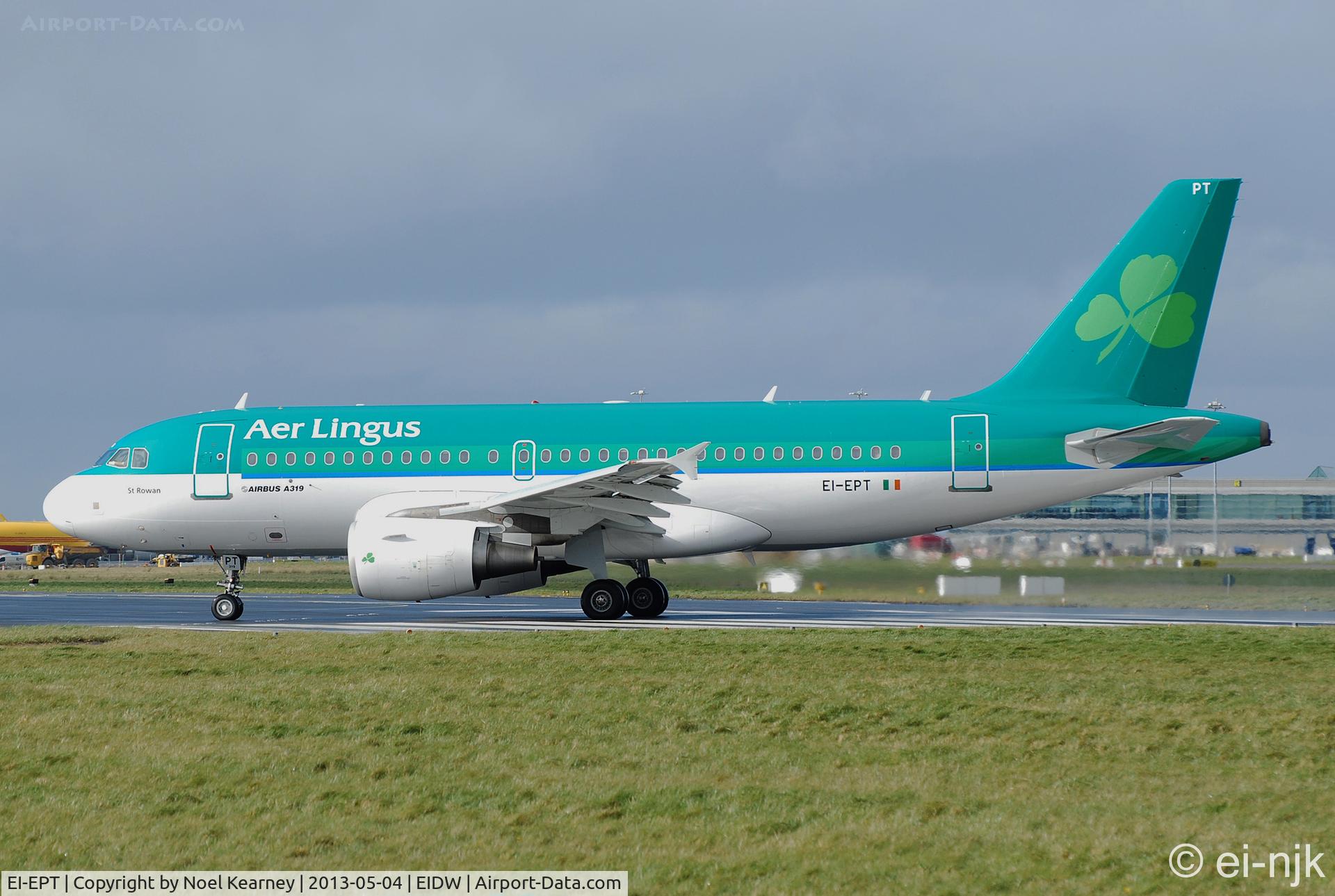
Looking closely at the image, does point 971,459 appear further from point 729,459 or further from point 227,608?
point 227,608

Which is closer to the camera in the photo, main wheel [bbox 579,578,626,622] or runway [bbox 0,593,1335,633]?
runway [bbox 0,593,1335,633]

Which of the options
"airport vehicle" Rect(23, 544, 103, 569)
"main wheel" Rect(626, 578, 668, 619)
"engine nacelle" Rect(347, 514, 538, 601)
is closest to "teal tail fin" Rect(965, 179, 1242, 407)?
"main wheel" Rect(626, 578, 668, 619)

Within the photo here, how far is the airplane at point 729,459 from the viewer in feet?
68.7

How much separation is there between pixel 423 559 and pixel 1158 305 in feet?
46.0

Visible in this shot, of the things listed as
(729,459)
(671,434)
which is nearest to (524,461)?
(671,434)

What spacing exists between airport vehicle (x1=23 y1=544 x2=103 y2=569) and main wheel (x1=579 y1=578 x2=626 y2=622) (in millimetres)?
60101

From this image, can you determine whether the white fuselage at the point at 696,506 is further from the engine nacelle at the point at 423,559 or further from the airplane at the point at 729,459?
the engine nacelle at the point at 423,559

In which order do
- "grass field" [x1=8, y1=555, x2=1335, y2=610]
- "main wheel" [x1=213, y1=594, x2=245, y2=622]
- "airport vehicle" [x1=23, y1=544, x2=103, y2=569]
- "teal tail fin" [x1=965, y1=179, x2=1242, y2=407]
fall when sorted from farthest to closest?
"airport vehicle" [x1=23, y1=544, x2=103, y2=569] → "grass field" [x1=8, y1=555, x2=1335, y2=610] → "main wheel" [x1=213, y1=594, x2=245, y2=622] → "teal tail fin" [x1=965, y1=179, x2=1242, y2=407]

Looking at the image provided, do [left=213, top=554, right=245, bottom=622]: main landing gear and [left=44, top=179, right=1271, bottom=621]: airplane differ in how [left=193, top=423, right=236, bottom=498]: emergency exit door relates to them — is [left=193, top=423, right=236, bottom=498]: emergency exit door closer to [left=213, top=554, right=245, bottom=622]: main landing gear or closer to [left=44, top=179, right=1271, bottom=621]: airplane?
[left=44, top=179, right=1271, bottom=621]: airplane

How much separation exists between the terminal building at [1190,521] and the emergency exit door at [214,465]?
1501cm

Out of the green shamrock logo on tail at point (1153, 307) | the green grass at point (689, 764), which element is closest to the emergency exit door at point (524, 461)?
the green grass at point (689, 764)

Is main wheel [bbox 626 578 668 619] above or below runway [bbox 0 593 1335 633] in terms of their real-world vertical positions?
above

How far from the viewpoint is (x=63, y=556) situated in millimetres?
74500

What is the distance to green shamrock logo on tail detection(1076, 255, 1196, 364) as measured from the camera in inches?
867
